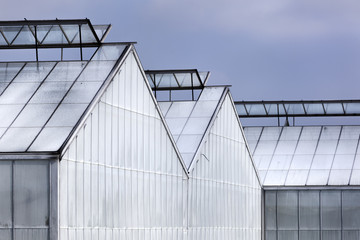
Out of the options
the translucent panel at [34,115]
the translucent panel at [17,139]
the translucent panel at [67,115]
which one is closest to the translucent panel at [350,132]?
the translucent panel at [67,115]

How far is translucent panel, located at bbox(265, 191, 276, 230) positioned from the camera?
6838 centimetres

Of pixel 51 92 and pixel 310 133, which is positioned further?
pixel 310 133

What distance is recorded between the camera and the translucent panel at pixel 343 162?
223 ft

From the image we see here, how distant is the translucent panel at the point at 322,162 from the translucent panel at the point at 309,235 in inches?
193

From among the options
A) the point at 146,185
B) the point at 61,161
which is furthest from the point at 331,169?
the point at 61,161

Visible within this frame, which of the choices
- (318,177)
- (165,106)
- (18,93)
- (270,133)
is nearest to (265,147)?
(270,133)

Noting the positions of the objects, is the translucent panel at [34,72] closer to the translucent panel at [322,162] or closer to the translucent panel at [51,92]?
the translucent panel at [51,92]

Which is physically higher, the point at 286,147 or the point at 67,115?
the point at 286,147

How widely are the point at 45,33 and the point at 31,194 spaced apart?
14866 millimetres

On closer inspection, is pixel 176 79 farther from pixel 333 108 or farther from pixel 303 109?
pixel 333 108

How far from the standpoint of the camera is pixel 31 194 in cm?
3388

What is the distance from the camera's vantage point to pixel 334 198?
66.8 metres

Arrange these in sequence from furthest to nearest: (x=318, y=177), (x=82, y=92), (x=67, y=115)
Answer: (x=318, y=177) → (x=82, y=92) → (x=67, y=115)

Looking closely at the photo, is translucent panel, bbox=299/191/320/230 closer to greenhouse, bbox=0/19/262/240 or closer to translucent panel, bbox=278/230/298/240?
translucent panel, bbox=278/230/298/240
